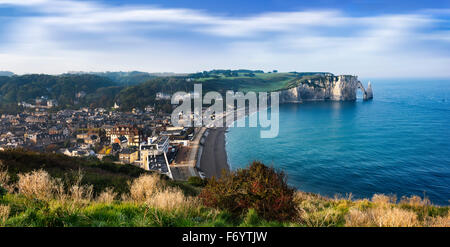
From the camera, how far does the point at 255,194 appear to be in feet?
17.6

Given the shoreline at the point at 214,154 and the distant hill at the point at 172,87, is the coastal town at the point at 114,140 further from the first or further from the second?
the distant hill at the point at 172,87

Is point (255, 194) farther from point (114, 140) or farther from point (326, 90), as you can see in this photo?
point (326, 90)

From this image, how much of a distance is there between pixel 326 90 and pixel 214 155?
8293 cm

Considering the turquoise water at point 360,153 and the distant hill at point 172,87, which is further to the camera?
the distant hill at point 172,87

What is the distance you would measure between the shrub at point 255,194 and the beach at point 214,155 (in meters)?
17.0

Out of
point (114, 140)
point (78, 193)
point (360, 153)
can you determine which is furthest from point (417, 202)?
point (114, 140)

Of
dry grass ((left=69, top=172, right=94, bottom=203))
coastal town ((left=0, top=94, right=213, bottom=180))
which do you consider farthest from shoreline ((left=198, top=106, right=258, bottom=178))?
dry grass ((left=69, top=172, right=94, bottom=203))

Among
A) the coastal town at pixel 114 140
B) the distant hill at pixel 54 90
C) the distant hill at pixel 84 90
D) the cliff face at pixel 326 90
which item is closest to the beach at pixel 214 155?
the coastal town at pixel 114 140

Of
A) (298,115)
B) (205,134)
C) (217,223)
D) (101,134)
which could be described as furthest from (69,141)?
(298,115)

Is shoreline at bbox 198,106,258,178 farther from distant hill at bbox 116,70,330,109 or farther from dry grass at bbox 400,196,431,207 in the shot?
A: distant hill at bbox 116,70,330,109

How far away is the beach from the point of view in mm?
28547

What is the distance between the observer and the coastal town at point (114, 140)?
100ft
